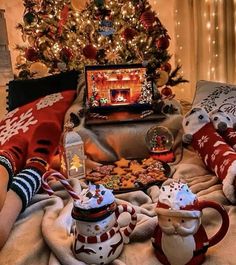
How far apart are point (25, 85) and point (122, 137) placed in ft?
2.36

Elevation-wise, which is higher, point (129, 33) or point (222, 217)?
point (129, 33)

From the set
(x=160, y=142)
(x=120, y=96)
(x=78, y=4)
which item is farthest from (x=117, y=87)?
(x=78, y=4)

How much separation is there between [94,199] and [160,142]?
88 cm

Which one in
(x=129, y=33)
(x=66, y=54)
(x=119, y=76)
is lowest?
(x=119, y=76)

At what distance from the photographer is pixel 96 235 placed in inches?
31.2

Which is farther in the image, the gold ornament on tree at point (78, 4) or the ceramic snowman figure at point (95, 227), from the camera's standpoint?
the gold ornament on tree at point (78, 4)

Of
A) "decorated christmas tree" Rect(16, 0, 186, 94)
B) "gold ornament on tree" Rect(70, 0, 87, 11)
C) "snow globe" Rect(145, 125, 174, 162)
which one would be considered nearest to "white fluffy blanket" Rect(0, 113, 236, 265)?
"snow globe" Rect(145, 125, 174, 162)

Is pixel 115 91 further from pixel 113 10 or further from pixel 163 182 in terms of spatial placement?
pixel 113 10

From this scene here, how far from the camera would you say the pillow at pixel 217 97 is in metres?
1.57

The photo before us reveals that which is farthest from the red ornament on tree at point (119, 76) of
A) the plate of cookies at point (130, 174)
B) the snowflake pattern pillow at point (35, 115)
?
the plate of cookies at point (130, 174)

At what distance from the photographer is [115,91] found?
1.91 metres

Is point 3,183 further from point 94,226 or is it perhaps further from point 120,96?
point 120,96

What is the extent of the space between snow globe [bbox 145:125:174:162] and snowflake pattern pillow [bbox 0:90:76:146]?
0.44m

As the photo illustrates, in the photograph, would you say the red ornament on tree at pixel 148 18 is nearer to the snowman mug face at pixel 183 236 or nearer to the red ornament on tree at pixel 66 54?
the red ornament on tree at pixel 66 54
